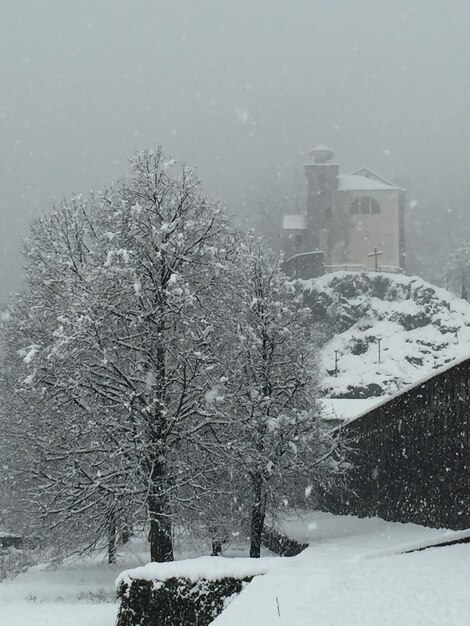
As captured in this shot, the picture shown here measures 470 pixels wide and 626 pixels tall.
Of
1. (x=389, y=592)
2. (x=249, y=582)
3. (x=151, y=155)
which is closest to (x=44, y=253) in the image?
(x=151, y=155)

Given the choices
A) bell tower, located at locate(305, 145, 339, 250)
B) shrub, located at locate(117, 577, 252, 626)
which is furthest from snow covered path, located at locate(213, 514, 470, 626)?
bell tower, located at locate(305, 145, 339, 250)

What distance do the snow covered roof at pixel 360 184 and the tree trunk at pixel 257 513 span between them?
61382 millimetres

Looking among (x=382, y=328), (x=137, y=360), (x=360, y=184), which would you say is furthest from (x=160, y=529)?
(x=360, y=184)

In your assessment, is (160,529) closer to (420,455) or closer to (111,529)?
(111,529)

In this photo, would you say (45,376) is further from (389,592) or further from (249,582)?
(389,592)

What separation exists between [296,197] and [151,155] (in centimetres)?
7341

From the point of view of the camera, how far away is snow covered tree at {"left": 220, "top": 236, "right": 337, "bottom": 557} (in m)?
15.4

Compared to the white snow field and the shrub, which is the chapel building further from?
the shrub

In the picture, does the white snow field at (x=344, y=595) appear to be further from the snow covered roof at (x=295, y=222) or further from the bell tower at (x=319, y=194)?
the snow covered roof at (x=295, y=222)

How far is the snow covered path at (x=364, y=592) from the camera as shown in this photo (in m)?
6.31

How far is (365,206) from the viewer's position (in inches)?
2916

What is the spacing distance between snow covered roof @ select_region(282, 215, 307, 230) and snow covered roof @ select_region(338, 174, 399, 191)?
4977mm

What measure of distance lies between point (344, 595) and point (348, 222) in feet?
223

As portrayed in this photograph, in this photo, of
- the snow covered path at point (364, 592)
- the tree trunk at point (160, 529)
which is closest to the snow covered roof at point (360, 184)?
the tree trunk at point (160, 529)
